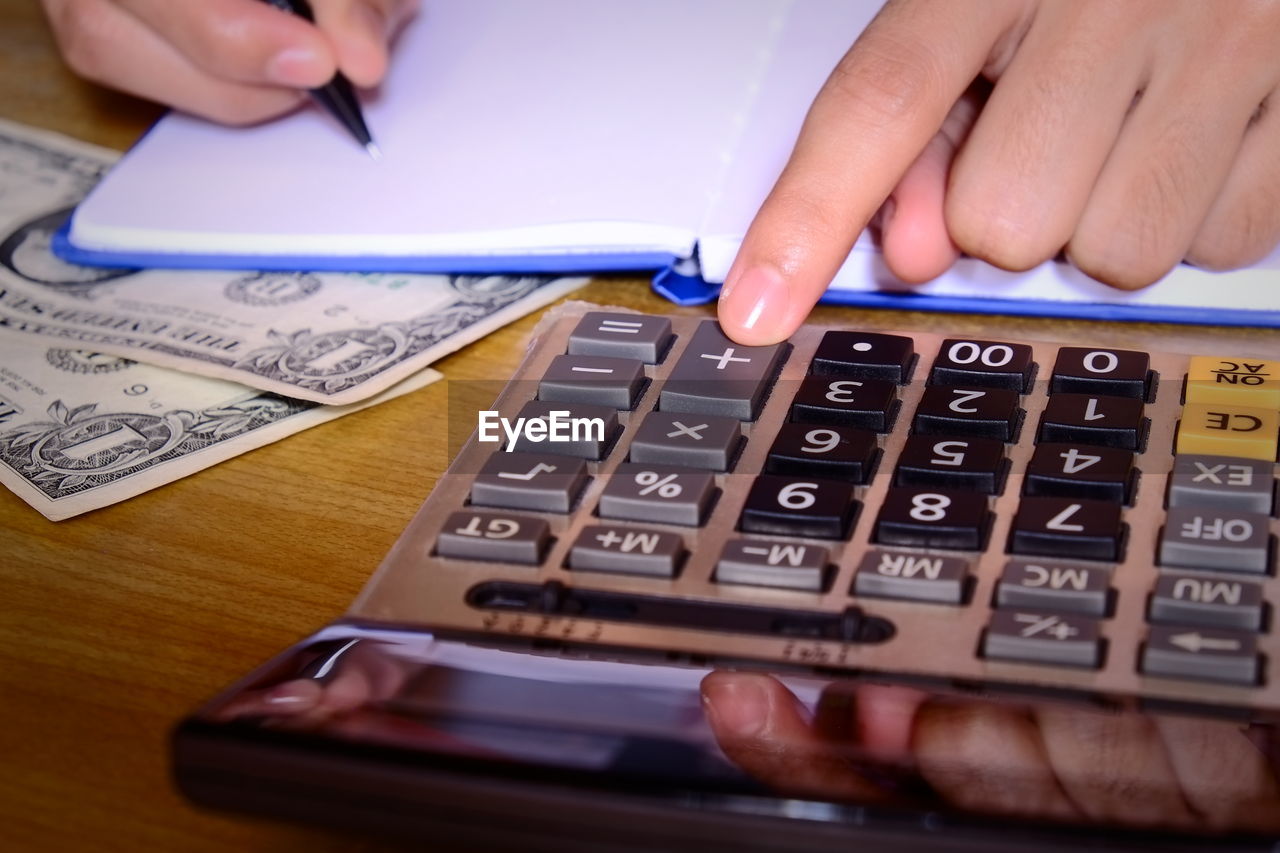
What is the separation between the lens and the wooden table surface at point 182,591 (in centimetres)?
36

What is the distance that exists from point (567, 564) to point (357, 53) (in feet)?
1.44

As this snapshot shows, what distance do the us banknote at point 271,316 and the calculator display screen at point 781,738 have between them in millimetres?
228

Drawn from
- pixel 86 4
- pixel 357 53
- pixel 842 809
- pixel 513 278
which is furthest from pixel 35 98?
pixel 842 809

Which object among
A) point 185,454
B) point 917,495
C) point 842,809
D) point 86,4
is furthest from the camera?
point 86,4

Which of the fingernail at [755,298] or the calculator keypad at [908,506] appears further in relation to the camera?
the fingernail at [755,298]

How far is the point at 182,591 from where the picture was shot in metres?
0.45

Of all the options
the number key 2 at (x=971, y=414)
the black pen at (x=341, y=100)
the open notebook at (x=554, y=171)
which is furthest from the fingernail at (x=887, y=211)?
the black pen at (x=341, y=100)

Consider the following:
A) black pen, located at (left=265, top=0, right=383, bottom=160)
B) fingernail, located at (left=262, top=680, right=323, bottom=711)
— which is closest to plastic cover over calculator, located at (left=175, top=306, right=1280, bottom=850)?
fingernail, located at (left=262, top=680, right=323, bottom=711)

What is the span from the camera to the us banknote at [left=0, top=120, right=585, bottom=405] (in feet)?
1.90

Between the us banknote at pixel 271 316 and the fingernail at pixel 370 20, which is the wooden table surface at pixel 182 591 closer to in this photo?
the us banknote at pixel 271 316

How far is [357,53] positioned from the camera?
2.41 ft

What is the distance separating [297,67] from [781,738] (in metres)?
0.53

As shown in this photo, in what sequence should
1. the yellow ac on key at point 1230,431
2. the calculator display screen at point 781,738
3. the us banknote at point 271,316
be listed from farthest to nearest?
the us banknote at point 271,316 < the yellow ac on key at point 1230,431 < the calculator display screen at point 781,738

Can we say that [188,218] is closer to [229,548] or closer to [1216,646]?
[229,548]
